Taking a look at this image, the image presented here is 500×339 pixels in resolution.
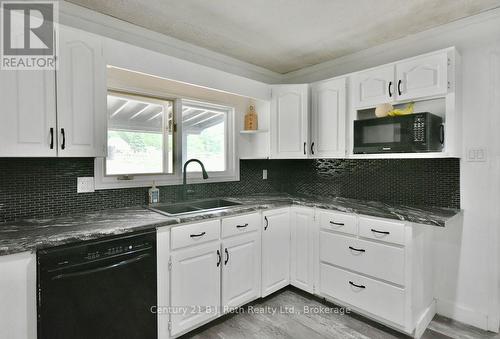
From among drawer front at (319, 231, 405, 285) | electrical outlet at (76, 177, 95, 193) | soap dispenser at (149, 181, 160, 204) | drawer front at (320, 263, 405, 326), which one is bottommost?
drawer front at (320, 263, 405, 326)

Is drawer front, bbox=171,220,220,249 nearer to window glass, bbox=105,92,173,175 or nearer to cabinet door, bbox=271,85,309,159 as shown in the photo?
window glass, bbox=105,92,173,175

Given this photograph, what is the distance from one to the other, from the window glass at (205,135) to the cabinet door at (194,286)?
957 mm

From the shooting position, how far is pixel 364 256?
2.11m

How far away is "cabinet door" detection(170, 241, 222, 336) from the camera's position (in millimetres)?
1827

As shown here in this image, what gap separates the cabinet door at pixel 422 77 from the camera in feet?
6.45

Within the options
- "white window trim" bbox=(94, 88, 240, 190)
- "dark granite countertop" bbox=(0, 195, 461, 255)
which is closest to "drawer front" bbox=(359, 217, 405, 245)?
"dark granite countertop" bbox=(0, 195, 461, 255)

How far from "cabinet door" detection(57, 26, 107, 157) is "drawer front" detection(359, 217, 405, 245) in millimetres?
1975

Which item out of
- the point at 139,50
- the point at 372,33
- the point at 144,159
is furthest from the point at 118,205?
the point at 372,33

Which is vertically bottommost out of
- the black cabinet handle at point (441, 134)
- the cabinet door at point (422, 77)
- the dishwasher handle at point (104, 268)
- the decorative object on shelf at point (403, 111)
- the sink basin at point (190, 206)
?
the dishwasher handle at point (104, 268)

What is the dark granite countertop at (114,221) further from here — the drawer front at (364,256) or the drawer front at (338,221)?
the drawer front at (364,256)

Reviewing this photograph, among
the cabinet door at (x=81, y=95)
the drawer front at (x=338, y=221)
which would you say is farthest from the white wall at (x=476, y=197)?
the cabinet door at (x=81, y=95)

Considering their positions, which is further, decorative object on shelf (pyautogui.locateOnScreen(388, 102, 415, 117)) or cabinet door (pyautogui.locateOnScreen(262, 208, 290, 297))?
cabinet door (pyautogui.locateOnScreen(262, 208, 290, 297))

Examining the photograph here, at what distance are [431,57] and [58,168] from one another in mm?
2833

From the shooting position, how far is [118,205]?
2.15m
